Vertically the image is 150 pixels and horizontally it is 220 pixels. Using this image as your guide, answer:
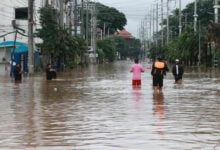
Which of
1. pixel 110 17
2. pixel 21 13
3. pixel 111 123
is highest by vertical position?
pixel 110 17

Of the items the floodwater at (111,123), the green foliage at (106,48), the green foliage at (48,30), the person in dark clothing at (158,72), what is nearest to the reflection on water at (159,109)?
the floodwater at (111,123)

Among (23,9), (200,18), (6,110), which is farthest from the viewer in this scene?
(200,18)

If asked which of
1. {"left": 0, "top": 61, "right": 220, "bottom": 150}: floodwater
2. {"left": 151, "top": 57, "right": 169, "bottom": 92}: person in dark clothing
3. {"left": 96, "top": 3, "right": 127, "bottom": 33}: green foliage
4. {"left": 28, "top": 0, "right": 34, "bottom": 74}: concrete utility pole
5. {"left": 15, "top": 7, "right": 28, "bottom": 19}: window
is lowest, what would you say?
{"left": 0, "top": 61, "right": 220, "bottom": 150}: floodwater

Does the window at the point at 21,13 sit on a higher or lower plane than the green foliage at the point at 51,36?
higher

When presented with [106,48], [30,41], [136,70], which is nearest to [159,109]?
[136,70]

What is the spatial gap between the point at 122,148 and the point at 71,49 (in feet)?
161

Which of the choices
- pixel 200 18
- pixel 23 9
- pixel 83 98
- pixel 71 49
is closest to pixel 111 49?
pixel 200 18

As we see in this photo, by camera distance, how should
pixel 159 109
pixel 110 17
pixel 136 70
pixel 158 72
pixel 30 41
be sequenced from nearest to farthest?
pixel 159 109 → pixel 158 72 → pixel 136 70 → pixel 30 41 → pixel 110 17

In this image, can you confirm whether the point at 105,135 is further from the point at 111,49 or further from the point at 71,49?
the point at 111,49

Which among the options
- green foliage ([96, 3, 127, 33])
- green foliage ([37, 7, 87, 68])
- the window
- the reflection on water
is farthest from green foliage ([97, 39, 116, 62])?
the reflection on water

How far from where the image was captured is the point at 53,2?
264ft

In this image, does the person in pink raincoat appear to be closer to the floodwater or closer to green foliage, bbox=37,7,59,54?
the floodwater

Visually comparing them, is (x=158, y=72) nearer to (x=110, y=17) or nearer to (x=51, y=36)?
(x=51, y=36)

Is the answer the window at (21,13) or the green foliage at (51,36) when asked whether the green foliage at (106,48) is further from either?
the green foliage at (51,36)
